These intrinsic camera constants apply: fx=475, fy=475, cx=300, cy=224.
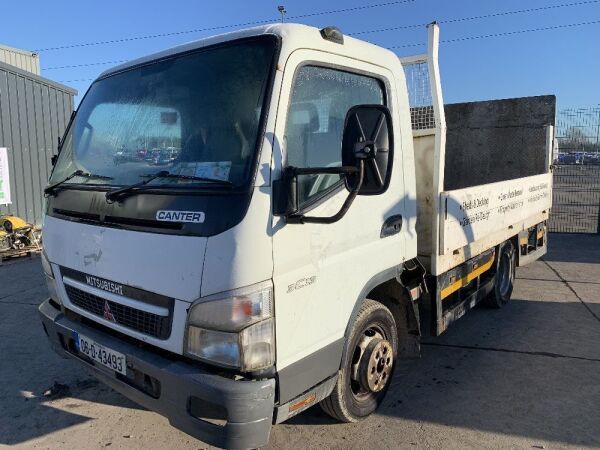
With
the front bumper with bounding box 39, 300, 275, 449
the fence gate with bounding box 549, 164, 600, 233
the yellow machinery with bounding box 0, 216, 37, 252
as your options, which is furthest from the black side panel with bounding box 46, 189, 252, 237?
the fence gate with bounding box 549, 164, 600, 233

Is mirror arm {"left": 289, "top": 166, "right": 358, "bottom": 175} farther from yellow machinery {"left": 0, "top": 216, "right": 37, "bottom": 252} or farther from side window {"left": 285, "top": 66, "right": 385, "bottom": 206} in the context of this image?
yellow machinery {"left": 0, "top": 216, "right": 37, "bottom": 252}

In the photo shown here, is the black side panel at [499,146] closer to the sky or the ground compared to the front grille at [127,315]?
closer to the sky

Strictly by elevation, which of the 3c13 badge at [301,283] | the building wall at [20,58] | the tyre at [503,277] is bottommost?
the tyre at [503,277]

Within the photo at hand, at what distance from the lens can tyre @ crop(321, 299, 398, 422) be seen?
2949 millimetres

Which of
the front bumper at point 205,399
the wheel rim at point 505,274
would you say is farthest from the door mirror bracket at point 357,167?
→ the wheel rim at point 505,274

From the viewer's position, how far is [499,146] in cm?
646

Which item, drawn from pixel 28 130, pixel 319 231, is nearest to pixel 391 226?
pixel 319 231

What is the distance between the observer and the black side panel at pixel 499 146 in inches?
248

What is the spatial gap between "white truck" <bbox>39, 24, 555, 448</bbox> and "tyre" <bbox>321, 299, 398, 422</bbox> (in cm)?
1

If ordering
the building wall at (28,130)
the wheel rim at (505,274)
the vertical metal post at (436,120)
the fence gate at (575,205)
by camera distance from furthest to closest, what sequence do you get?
the fence gate at (575,205) → the building wall at (28,130) → the wheel rim at (505,274) → the vertical metal post at (436,120)

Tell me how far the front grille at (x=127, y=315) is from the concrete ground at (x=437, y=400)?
0.94 meters

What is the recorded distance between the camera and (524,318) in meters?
5.38

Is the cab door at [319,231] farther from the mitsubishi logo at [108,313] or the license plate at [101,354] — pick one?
the mitsubishi logo at [108,313]

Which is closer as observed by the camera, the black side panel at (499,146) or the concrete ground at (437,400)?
the concrete ground at (437,400)
